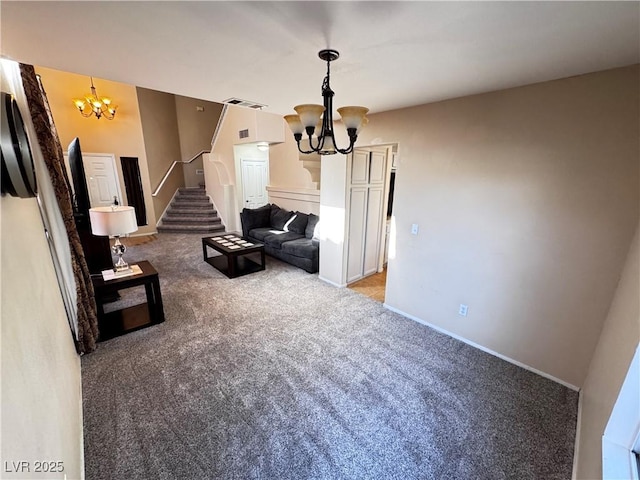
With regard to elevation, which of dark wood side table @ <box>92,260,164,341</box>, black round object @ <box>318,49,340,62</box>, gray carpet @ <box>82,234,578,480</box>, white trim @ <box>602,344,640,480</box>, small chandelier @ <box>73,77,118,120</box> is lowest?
gray carpet @ <box>82,234,578,480</box>

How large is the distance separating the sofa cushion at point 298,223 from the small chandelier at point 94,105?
4.60 m

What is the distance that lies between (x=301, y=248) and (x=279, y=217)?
1.45 meters

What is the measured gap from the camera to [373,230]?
4191 millimetres

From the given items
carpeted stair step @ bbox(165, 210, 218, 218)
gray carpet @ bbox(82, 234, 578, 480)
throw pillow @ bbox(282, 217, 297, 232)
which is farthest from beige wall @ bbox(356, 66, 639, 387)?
carpeted stair step @ bbox(165, 210, 218, 218)

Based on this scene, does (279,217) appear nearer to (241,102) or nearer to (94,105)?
(241,102)

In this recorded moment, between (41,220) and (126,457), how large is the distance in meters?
1.51

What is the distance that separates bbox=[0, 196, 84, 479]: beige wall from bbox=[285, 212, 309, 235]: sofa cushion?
373cm

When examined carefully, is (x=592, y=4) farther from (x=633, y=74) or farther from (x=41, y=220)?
(x=41, y=220)

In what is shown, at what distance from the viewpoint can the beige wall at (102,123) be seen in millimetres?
5289

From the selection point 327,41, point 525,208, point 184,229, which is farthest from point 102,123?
point 525,208

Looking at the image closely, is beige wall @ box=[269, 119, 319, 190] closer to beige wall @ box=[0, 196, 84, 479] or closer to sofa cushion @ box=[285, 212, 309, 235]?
sofa cushion @ box=[285, 212, 309, 235]

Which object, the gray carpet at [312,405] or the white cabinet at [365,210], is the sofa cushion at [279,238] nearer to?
the white cabinet at [365,210]

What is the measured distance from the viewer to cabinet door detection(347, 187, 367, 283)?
374 cm

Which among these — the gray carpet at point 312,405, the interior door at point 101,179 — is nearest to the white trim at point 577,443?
the gray carpet at point 312,405
